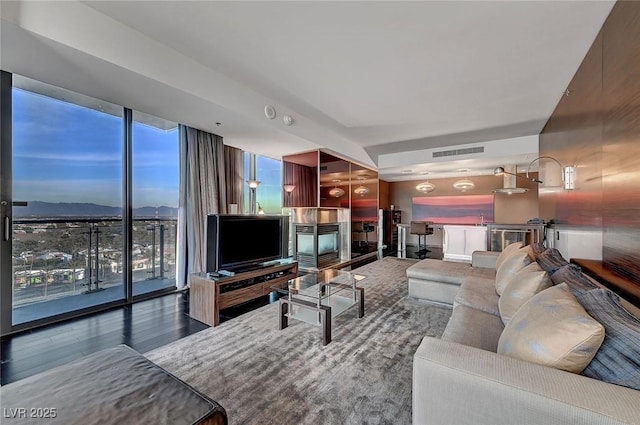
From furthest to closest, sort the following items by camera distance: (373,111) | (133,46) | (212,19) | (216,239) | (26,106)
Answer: (373,111) < (216,239) < (26,106) < (133,46) < (212,19)

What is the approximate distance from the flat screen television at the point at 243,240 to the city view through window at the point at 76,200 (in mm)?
1423

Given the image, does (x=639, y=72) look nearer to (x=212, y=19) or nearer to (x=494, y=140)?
(x=212, y=19)

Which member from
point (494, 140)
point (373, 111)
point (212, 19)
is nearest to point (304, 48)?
point (212, 19)

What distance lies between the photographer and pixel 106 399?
3.41 ft

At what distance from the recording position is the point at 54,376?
3.83 feet

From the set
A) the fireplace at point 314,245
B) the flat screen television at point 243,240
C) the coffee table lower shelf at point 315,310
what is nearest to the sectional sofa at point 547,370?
the coffee table lower shelf at point 315,310

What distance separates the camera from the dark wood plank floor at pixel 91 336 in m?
2.11

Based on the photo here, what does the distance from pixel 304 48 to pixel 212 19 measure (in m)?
0.82

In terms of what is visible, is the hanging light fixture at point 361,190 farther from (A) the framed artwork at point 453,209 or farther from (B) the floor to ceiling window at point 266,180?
(A) the framed artwork at point 453,209

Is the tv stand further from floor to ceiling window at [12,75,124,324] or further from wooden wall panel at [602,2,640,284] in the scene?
wooden wall panel at [602,2,640,284]

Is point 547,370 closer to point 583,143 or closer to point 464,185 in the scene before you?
point 583,143

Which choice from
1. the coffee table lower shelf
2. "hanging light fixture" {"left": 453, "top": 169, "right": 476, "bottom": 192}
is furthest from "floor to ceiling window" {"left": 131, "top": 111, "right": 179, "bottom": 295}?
"hanging light fixture" {"left": 453, "top": 169, "right": 476, "bottom": 192}

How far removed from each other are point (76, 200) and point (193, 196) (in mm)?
1344

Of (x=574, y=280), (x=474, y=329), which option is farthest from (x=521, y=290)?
(x=474, y=329)
